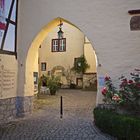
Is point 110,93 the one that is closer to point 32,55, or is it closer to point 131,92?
point 131,92

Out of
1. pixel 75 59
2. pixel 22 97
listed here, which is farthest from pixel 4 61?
pixel 75 59

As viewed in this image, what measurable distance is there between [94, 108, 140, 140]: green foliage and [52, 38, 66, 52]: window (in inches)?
779

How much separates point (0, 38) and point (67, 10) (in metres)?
2.17

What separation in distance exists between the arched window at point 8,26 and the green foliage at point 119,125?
11.2 ft

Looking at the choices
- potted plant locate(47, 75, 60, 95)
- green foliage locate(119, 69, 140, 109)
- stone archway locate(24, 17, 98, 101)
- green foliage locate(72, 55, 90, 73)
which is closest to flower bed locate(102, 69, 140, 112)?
green foliage locate(119, 69, 140, 109)

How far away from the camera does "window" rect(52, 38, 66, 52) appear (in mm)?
27016

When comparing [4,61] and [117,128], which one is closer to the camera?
[117,128]

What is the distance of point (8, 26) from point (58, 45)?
1830 centimetres

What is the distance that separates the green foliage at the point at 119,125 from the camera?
20.6ft

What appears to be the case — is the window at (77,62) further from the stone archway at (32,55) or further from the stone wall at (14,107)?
the stone wall at (14,107)

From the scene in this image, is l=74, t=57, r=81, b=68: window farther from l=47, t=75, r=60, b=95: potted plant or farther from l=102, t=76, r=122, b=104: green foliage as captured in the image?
l=102, t=76, r=122, b=104: green foliage

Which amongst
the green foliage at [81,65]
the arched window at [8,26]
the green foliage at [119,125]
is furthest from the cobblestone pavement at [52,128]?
the green foliage at [81,65]

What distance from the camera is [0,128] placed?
307 inches

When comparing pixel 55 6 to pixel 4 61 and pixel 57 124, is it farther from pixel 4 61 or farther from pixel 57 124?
pixel 57 124
